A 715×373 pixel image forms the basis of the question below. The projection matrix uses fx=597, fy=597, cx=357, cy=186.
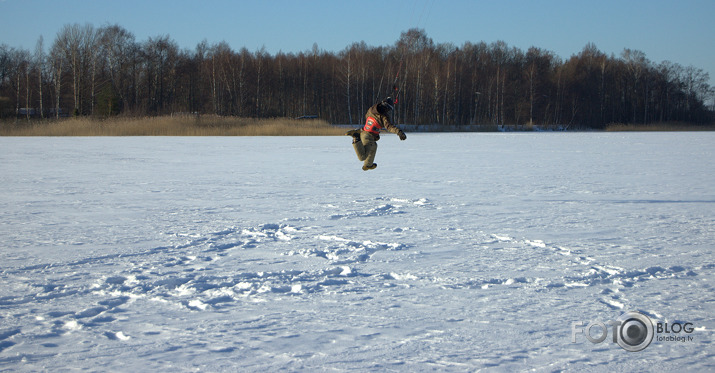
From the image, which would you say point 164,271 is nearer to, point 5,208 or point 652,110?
point 5,208

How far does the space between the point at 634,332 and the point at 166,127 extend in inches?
1047

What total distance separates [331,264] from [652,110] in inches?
2771

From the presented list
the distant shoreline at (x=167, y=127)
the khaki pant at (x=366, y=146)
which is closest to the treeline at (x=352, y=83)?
the distant shoreline at (x=167, y=127)

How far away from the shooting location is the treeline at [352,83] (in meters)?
50.9

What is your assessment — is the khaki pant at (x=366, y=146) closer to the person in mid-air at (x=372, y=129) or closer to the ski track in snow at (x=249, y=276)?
the person in mid-air at (x=372, y=129)

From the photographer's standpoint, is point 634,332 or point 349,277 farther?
point 349,277

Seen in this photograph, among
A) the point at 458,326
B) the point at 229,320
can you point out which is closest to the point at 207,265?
the point at 229,320

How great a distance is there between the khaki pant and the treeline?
1603 inches

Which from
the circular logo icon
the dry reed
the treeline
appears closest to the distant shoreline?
the dry reed

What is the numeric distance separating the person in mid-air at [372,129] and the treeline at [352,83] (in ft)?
134

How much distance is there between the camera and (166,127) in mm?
27125

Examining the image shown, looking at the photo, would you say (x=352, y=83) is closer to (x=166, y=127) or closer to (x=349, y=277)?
(x=166, y=127)

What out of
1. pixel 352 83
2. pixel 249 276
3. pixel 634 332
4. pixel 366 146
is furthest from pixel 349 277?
pixel 352 83

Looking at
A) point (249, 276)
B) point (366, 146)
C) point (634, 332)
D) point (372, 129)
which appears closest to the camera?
point (634, 332)
